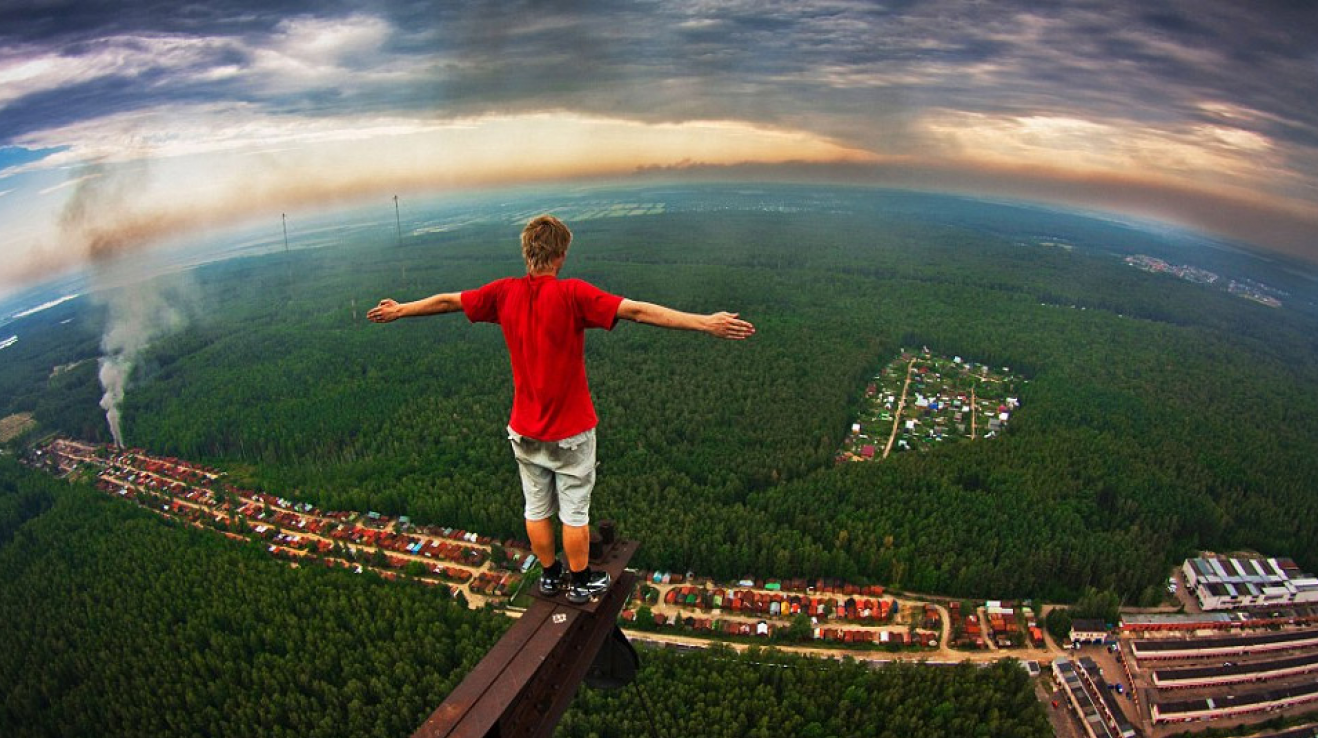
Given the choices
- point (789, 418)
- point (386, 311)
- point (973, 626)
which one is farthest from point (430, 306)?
point (789, 418)

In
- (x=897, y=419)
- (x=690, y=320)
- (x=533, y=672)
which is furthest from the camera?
(x=897, y=419)

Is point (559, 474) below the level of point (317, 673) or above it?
above

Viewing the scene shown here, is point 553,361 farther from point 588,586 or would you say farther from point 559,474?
point 588,586

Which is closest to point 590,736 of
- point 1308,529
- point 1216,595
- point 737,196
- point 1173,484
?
point 1216,595

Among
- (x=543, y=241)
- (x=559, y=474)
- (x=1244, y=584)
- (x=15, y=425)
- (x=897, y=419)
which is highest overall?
(x=543, y=241)

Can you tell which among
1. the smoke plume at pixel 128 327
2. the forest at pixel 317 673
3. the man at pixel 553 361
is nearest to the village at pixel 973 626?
the forest at pixel 317 673

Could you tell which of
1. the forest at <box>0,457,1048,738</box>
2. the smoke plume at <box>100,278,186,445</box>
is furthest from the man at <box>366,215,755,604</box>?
the smoke plume at <box>100,278,186,445</box>

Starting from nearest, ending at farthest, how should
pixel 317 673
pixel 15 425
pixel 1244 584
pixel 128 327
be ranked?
1. pixel 317 673
2. pixel 1244 584
3. pixel 15 425
4. pixel 128 327

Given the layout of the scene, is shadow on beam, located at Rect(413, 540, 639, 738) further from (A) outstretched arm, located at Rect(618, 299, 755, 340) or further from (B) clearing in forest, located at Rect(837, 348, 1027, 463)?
(B) clearing in forest, located at Rect(837, 348, 1027, 463)
